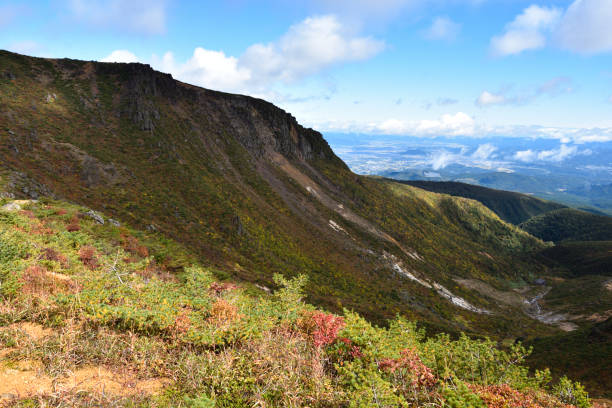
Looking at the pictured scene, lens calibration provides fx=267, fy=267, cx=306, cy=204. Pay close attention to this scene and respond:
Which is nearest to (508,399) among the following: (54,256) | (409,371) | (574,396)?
(409,371)

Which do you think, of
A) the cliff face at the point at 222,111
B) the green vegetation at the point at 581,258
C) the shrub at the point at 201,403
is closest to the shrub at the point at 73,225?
the shrub at the point at 201,403

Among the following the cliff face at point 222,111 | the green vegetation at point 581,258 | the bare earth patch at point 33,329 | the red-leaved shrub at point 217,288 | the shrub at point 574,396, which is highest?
the cliff face at point 222,111

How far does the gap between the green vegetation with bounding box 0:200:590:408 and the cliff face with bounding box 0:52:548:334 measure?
15.7 meters

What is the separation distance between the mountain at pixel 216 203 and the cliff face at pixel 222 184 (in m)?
0.35

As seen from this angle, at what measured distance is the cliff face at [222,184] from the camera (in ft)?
126

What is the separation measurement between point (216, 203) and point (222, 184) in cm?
984

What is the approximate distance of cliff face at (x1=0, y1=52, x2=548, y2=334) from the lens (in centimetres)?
3847

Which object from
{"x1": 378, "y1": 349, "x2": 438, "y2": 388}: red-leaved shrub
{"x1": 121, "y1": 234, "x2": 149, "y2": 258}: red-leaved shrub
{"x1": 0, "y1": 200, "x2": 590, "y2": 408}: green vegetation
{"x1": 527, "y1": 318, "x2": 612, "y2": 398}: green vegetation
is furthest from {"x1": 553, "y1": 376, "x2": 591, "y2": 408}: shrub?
{"x1": 527, "y1": 318, "x2": 612, "y2": 398}: green vegetation

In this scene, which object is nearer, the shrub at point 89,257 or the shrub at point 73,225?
the shrub at point 89,257

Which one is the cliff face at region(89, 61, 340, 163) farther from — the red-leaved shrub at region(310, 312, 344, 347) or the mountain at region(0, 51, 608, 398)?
the red-leaved shrub at region(310, 312, 344, 347)

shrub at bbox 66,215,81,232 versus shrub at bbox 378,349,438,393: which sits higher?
shrub at bbox 66,215,81,232

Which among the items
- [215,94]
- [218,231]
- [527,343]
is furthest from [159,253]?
[527,343]

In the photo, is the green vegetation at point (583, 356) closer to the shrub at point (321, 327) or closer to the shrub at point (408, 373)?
the shrub at point (408, 373)

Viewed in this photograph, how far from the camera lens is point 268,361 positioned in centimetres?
680
